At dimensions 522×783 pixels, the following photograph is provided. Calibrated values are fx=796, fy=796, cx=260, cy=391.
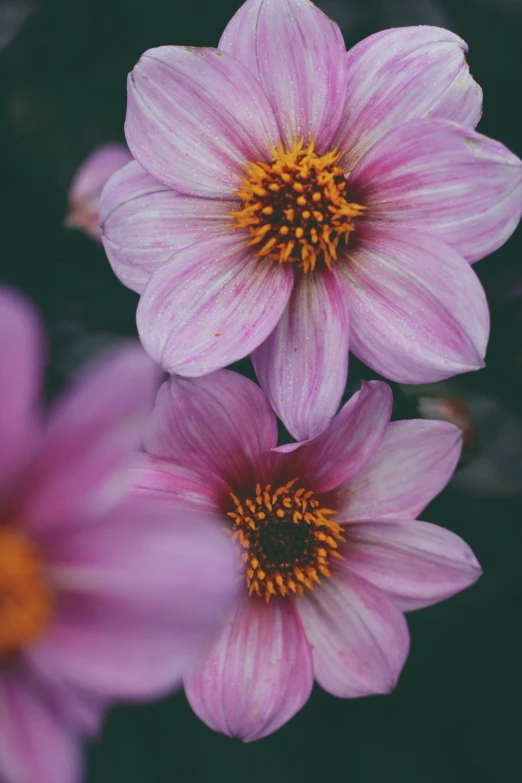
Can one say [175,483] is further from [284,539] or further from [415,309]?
[415,309]

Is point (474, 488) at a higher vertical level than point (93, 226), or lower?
lower

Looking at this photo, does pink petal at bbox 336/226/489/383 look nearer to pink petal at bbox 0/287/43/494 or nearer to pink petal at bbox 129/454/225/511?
pink petal at bbox 129/454/225/511

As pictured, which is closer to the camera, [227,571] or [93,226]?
[227,571]

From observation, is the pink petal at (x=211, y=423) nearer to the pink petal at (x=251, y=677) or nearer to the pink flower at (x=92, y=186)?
the pink petal at (x=251, y=677)

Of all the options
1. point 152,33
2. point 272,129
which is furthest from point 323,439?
point 152,33

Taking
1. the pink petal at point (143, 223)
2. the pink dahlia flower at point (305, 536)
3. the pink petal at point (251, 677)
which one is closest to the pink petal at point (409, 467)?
the pink dahlia flower at point (305, 536)

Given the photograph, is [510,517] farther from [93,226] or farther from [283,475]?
[93,226]

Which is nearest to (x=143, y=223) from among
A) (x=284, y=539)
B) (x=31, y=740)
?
(x=284, y=539)

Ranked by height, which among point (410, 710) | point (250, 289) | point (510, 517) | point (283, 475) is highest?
point (250, 289)
